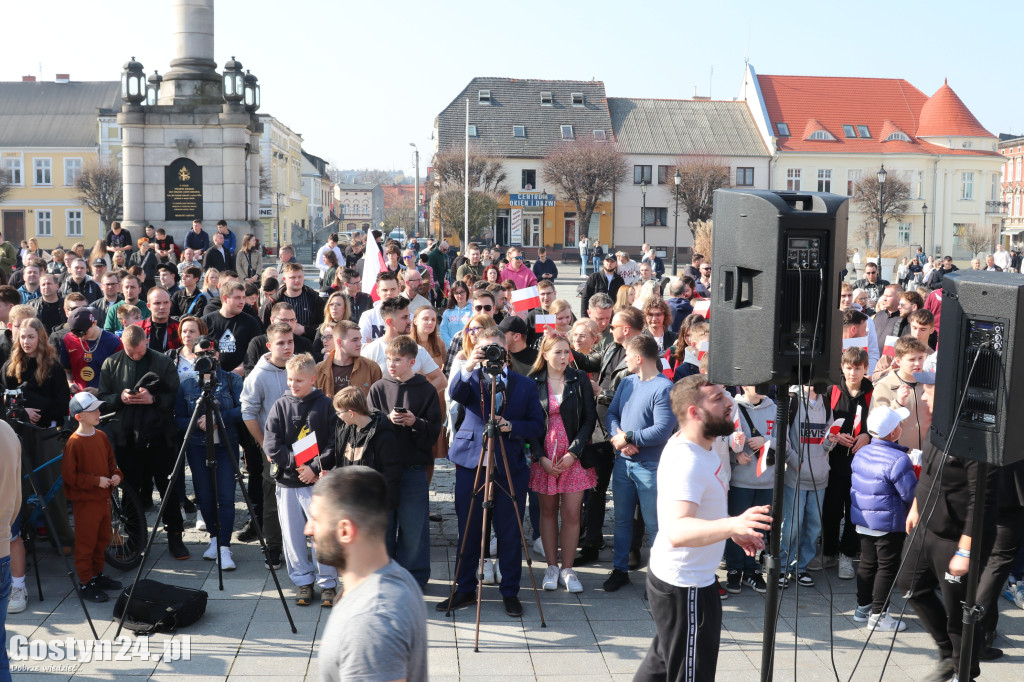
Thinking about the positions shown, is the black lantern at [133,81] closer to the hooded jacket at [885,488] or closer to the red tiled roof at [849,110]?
the hooded jacket at [885,488]

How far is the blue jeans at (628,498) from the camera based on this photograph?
6.82 metres

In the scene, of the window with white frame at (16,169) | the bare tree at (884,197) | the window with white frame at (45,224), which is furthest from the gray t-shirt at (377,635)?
the window with white frame at (16,169)

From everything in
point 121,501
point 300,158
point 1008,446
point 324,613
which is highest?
point 300,158

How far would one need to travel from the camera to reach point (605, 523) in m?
8.72

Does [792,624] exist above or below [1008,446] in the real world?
below

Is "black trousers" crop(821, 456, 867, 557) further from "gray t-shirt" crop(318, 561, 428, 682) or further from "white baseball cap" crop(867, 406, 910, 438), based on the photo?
"gray t-shirt" crop(318, 561, 428, 682)

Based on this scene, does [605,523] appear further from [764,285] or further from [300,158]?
[300,158]

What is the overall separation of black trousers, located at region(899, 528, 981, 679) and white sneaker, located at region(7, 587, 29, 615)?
5.62 m

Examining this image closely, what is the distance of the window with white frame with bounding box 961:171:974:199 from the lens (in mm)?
68688

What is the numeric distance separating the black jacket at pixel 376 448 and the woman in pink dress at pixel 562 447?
113 cm

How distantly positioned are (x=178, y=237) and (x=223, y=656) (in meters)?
16.0

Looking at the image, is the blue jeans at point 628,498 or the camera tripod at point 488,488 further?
the blue jeans at point 628,498

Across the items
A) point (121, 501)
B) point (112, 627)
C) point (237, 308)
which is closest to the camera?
point (112, 627)

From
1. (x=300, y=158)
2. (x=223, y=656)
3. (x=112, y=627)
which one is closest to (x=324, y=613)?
(x=223, y=656)
